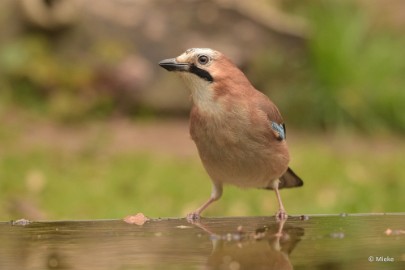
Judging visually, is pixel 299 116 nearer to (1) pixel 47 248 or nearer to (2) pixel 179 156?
(2) pixel 179 156

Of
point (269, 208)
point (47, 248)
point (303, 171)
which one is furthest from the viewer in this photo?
point (303, 171)

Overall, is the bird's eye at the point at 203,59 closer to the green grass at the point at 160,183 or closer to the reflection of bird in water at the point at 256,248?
the reflection of bird in water at the point at 256,248

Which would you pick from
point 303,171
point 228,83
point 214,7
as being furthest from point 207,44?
point 228,83

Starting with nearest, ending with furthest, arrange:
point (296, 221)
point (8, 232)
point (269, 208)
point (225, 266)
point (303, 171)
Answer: point (225, 266)
point (8, 232)
point (296, 221)
point (269, 208)
point (303, 171)

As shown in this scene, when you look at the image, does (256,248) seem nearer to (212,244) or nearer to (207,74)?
(212,244)

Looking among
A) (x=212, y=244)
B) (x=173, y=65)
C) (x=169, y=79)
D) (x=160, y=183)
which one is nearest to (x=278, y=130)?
(x=173, y=65)

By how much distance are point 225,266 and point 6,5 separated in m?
8.91

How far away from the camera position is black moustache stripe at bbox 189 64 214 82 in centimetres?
443

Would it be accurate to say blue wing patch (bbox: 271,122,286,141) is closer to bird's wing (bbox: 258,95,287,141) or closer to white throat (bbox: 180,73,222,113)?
bird's wing (bbox: 258,95,287,141)

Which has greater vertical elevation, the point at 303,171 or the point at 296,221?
the point at 303,171

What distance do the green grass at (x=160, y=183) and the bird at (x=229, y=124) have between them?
2548mm

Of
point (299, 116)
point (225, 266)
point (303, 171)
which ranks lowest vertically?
point (225, 266)

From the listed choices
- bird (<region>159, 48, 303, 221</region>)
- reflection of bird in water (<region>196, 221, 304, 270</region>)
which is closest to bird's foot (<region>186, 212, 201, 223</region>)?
bird (<region>159, 48, 303, 221</region>)

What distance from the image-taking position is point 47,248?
12.0 feet
